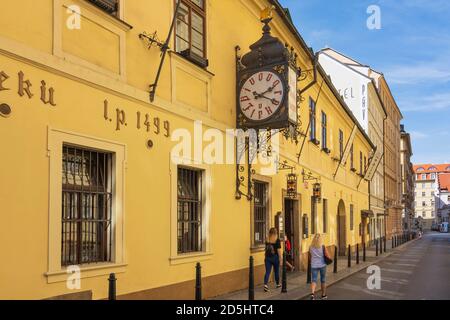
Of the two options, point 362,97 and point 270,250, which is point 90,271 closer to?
point 270,250

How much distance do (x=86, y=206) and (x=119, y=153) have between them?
0.98m

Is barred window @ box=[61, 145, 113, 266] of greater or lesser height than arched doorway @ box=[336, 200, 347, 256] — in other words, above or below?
above

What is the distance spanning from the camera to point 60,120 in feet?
21.9

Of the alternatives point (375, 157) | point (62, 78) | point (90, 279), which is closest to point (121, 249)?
point (90, 279)

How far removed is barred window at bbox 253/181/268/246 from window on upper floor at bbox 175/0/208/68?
14.3 feet

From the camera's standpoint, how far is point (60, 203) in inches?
261

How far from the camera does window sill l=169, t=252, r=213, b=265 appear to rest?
360 inches

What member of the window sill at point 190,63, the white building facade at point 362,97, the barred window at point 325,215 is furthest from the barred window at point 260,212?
the white building facade at point 362,97

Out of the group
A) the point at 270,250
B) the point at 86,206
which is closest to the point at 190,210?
the point at 270,250

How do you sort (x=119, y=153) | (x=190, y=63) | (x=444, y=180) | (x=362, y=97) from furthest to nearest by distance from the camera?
1. (x=444, y=180)
2. (x=362, y=97)
3. (x=190, y=63)
4. (x=119, y=153)

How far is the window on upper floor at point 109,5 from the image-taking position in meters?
7.38

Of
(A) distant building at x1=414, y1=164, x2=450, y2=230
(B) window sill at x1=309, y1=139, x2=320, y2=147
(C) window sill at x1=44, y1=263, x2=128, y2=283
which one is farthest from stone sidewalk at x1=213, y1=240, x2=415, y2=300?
(A) distant building at x1=414, y1=164, x2=450, y2=230

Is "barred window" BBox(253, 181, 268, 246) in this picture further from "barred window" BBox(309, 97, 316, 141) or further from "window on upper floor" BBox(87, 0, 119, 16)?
"window on upper floor" BBox(87, 0, 119, 16)
